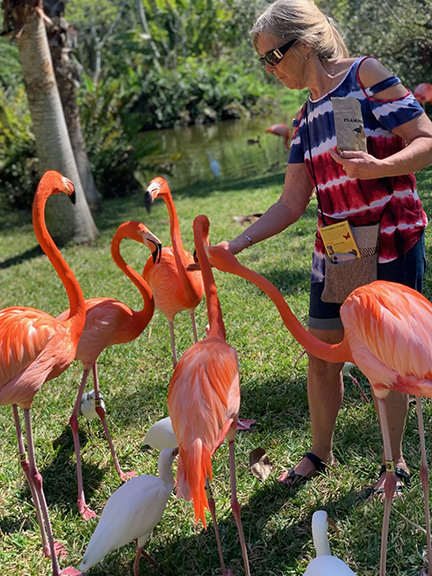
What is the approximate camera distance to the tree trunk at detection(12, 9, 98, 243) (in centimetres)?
624

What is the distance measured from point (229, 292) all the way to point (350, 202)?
2.79m

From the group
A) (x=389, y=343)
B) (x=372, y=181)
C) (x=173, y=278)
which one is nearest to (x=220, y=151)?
(x=173, y=278)

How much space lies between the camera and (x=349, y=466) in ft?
8.90

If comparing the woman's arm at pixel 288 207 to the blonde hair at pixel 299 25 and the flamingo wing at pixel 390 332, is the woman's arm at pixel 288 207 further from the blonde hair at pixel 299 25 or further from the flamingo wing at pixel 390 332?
the flamingo wing at pixel 390 332

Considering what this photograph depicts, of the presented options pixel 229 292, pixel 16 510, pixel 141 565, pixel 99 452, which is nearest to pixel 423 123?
pixel 141 565

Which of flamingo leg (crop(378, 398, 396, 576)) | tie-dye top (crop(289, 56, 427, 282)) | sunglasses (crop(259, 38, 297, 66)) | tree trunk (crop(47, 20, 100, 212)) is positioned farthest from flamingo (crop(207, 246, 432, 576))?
tree trunk (crop(47, 20, 100, 212))

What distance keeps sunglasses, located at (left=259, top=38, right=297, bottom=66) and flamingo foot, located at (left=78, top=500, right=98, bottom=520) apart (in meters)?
2.24

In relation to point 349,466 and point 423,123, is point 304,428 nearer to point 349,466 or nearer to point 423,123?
point 349,466

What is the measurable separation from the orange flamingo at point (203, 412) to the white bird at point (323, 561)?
1.06ft

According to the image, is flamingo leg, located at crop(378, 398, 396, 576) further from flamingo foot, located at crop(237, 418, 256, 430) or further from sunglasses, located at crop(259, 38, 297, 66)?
sunglasses, located at crop(259, 38, 297, 66)

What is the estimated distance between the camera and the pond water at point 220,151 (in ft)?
37.3

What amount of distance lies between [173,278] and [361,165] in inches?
77.0

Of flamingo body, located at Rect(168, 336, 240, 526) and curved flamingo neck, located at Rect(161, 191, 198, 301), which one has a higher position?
curved flamingo neck, located at Rect(161, 191, 198, 301)

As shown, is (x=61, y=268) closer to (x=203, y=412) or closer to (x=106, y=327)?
(x=106, y=327)
